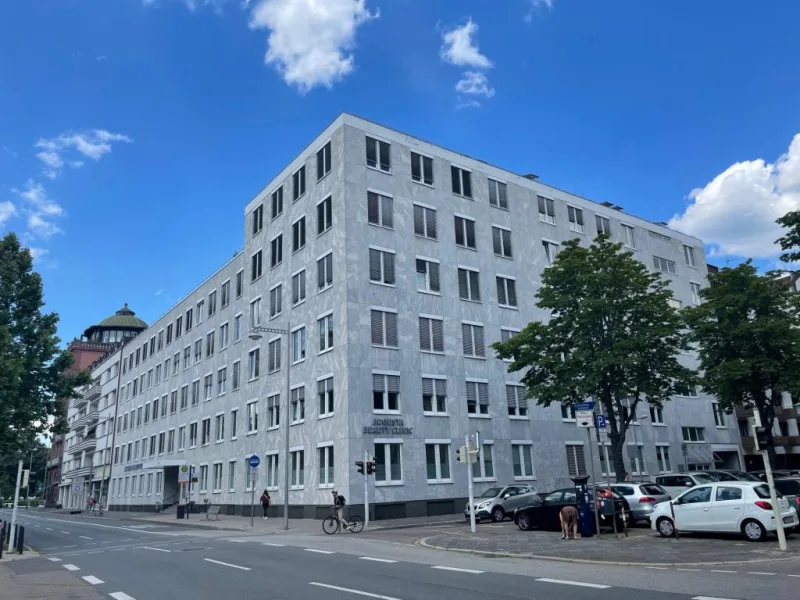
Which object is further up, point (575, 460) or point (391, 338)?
point (391, 338)

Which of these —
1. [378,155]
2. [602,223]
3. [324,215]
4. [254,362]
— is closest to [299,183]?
A: [324,215]

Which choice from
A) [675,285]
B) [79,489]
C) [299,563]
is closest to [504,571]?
[299,563]

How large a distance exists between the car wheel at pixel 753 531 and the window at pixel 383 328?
21.7 meters

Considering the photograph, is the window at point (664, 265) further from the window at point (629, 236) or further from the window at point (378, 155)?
the window at point (378, 155)

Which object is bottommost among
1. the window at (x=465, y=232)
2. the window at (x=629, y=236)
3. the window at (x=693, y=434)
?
the window at (x=693, y=434)

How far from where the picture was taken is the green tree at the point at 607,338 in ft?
94.9

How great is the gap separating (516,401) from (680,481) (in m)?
15.7

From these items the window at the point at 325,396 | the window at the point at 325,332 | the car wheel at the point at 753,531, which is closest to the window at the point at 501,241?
the window at the point at 325,332

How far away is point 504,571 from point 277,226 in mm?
34894

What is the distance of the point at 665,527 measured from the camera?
1830cm

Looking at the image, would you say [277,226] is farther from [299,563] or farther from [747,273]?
[299,563]

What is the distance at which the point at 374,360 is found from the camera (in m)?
34.8

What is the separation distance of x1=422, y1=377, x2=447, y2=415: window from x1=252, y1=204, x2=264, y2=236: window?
61.6ft

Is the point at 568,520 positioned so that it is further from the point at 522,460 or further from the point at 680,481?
the point at 522,460
